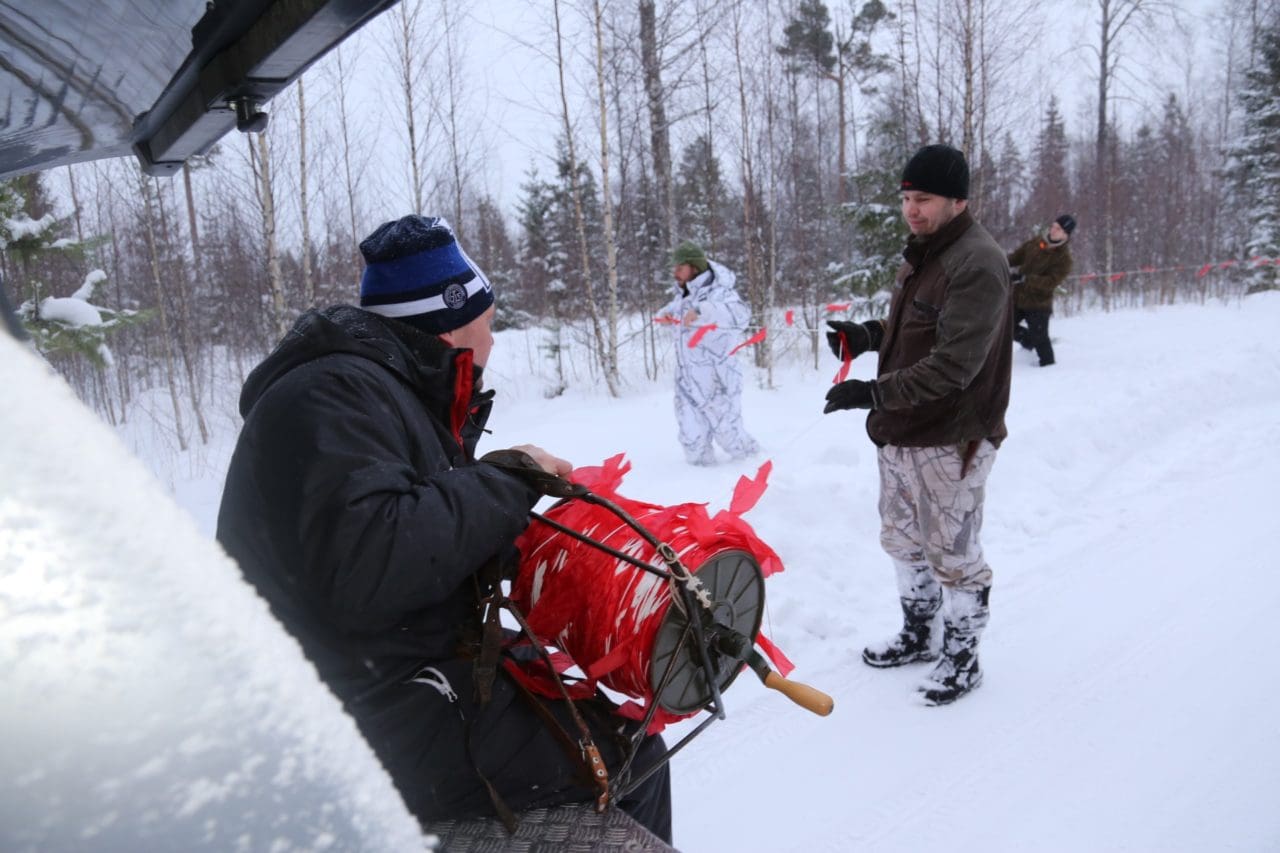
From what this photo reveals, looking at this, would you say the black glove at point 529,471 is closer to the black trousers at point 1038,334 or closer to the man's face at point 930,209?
the man's face at point 930,209

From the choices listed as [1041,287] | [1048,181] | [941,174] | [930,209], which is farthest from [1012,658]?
[1048,181]

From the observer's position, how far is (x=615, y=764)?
1835 millimetres

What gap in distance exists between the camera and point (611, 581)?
5.84 ft

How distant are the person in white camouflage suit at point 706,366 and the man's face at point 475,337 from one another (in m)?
5.26

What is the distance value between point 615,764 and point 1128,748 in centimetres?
225

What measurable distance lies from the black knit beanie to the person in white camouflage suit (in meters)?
3.94

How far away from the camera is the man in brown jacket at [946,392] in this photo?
3143mm

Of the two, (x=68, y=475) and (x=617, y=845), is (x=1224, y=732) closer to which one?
(x=617, y=845)

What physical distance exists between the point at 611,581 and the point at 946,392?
1900mm

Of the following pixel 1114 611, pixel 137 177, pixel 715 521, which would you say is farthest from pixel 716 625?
pixel 137 177

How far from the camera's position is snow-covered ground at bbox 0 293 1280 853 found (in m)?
0.83

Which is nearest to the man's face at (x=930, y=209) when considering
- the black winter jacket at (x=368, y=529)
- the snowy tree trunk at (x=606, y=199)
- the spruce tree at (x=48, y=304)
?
the black winter jacket at (x=368, y=529)

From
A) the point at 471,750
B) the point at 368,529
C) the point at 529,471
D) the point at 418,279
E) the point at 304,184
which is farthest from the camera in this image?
the point at 304,184

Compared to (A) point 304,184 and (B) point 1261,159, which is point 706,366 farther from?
(B) point 1261,159
